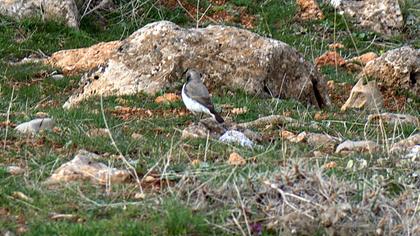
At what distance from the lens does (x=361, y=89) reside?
12.4 meters

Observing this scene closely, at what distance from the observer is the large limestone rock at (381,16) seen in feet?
58.9

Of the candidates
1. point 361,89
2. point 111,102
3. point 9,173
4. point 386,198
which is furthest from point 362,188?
point 361,89

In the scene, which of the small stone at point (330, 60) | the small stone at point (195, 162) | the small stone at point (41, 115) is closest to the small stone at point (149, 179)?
the small stone at point (195, 162)

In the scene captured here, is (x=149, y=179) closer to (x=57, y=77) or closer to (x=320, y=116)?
(x=320, y=116)

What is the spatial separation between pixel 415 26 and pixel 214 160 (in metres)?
11.2

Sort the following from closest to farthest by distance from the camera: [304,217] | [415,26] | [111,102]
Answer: [304,217] < [111,102] < [415,26]

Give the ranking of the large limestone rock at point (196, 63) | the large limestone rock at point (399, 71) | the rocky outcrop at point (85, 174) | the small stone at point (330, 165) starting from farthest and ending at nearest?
the large limestone rock at point (399, 71) → the large limestone rock at point (196, 63) → the small stone at point (330, 165) → the rocky outcrop at point (85, 174)

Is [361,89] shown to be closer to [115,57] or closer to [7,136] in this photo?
[115,57]

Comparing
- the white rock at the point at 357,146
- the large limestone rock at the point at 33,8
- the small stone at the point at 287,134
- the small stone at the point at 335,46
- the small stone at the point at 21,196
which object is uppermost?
the small stone at the point at 21,196

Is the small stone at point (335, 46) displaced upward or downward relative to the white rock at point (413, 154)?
downward

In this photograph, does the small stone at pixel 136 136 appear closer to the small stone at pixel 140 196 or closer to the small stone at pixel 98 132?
the small stone at pixel 98 132

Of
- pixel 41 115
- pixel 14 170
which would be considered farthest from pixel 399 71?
pixel 14 170

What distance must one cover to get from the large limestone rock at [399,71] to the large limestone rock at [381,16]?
4.07 m

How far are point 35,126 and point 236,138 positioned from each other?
5.89 feet
